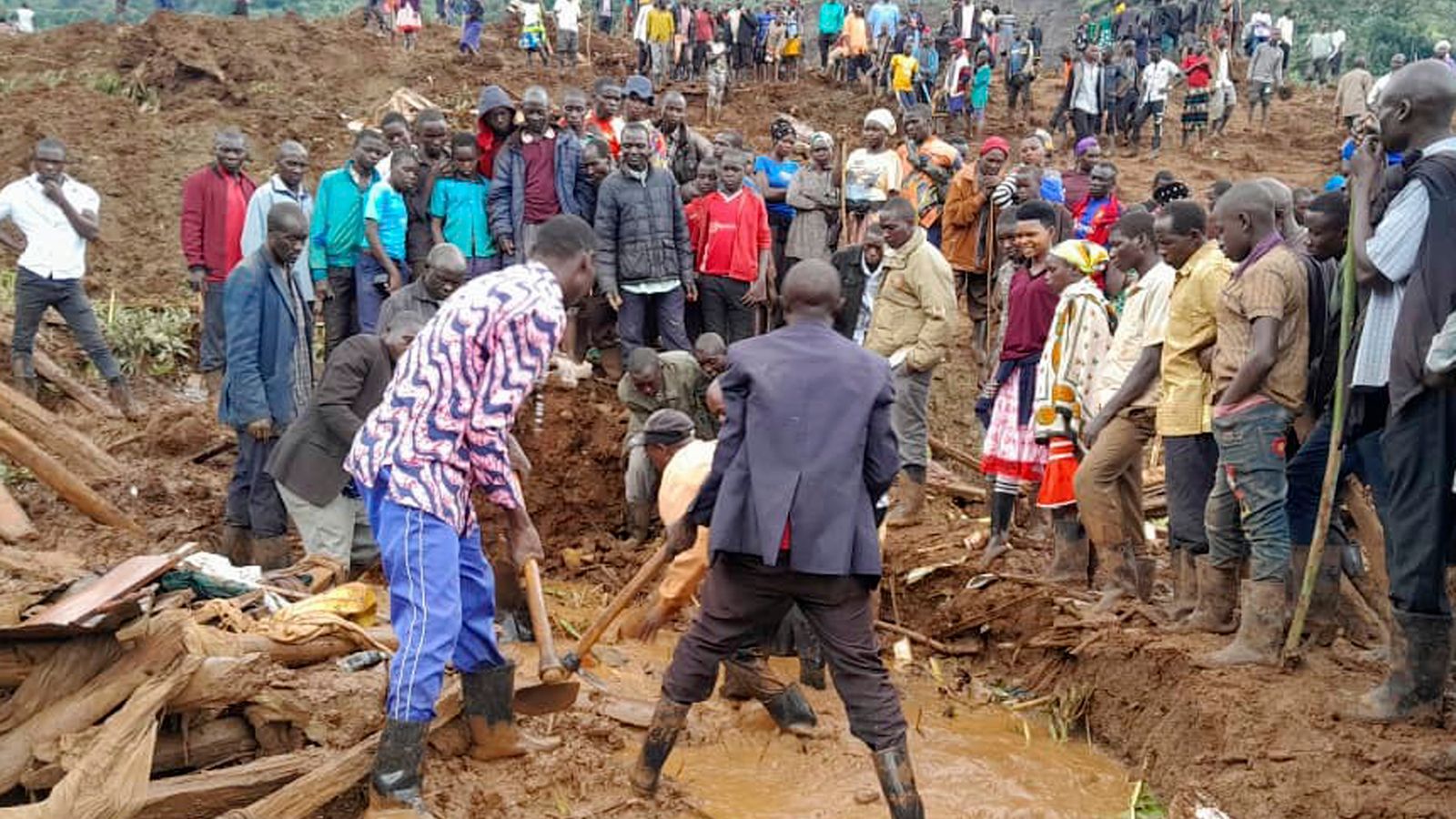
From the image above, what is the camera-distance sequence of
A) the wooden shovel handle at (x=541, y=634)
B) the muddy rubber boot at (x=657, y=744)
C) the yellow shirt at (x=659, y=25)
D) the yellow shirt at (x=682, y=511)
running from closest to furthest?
the muddy rubber boot at (x=657, y=744)
the wooden shovel handle at (x=541, y=634)
the yellow shirt at (x=682, y=511)
the yellow shirt at (x=659, y=25)

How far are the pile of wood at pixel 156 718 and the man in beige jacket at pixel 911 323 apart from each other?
3.86 meters

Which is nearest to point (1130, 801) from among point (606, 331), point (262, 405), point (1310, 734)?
point (1310, 734)

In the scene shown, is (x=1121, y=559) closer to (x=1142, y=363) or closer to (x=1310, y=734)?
(x=1142, y=363)

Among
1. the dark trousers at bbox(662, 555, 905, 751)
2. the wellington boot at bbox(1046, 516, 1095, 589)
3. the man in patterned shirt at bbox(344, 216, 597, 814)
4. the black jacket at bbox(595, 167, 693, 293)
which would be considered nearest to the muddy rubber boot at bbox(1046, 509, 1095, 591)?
the wellington boot at bbox(1046, 516, 1095, 589)

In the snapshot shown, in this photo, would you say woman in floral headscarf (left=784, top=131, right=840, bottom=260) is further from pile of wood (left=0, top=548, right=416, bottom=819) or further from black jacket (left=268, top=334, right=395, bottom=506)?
pile of wood (left=0, top=548, right=416, bottom=819)

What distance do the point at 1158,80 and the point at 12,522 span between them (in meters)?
16.7

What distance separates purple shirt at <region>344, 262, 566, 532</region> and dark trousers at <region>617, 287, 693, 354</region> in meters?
4.91

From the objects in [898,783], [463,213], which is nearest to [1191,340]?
[898,783]

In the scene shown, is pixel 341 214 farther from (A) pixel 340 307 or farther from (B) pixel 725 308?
(B) pixel 725 308

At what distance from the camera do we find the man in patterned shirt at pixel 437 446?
13.6ft

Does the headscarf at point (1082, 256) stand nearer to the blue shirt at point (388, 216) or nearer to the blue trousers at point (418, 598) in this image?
the blue trousers at point (418, 598)

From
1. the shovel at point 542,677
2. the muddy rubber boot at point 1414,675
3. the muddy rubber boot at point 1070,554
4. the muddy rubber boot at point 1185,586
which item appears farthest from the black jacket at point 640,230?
the muddy rubber boot at point 1414,675

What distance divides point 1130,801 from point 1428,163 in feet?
8.91

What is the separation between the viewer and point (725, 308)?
31.5ft
